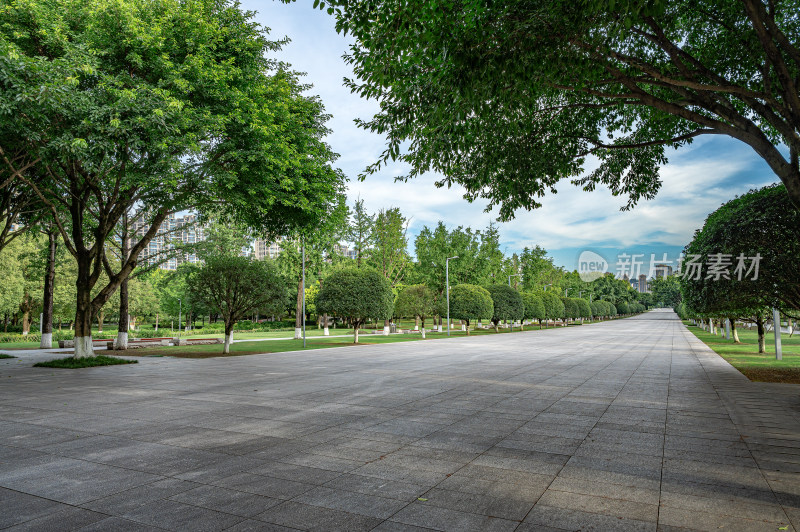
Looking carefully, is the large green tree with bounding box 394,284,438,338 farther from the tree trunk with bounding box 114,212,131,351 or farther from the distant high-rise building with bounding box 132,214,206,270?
the tree trunk with bounding box 114,212,131,351

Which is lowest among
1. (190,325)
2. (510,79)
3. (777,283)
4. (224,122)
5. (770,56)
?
(190,325)

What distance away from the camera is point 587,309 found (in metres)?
82.1

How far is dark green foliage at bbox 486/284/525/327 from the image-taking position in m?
47.9

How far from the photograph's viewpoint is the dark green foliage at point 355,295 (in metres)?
28.6

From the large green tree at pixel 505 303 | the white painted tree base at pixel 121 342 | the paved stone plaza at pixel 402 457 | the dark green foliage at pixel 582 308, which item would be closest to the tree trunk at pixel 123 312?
the white painted tree base at pixel 121 342

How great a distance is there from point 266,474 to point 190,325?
72996 mm

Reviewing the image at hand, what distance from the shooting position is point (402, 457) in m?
5.52

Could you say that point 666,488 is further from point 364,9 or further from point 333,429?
point 364,9

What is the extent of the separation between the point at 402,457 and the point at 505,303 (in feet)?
145

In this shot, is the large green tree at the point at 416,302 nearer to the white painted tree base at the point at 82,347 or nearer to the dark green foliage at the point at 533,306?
the dark green foliage at the point at 533,306

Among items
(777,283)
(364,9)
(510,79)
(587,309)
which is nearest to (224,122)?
(364,9)

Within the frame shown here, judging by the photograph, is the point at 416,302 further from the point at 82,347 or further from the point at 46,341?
the point at 82,347

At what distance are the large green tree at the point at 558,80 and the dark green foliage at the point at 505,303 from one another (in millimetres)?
34723

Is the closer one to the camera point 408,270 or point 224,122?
point 224,122
